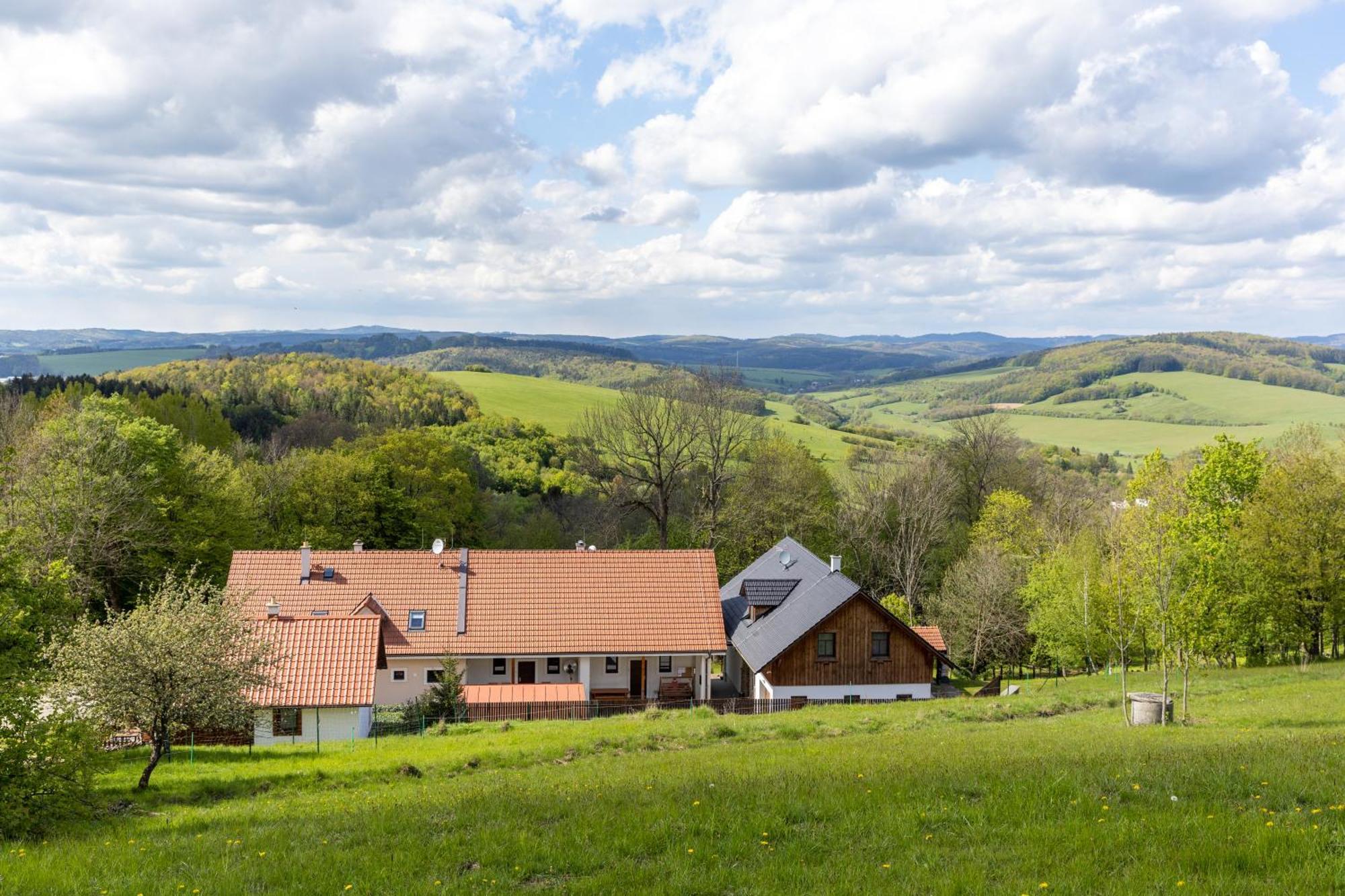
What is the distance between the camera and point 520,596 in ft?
133

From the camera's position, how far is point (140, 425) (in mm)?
44969

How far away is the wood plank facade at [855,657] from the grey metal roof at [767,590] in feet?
18.9

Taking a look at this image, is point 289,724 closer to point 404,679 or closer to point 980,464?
point 404,679

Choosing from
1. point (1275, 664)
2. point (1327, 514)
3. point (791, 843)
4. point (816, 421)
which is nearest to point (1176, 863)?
point (791, 843)

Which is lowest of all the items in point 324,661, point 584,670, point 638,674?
point 638,674

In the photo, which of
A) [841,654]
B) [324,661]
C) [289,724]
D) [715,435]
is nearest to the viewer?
[289,724]

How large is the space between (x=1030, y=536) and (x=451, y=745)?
4252 centimetres

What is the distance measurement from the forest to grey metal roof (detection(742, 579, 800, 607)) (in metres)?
9.97

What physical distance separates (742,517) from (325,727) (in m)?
Answer: 32.2

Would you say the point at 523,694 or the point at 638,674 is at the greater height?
the point at 523,694

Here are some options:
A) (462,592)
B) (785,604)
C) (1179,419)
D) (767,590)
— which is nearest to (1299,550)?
(785,604)

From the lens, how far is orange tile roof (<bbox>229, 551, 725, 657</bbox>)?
38.6 m

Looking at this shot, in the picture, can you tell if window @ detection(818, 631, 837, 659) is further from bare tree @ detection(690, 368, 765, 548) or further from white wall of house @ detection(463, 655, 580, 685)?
bare tree @ detection(690, 368, 765, 548)

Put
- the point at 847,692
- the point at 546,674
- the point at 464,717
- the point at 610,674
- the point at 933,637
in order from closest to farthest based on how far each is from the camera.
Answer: the point at 464,717 < the point at 847,692 < the point at 546,674 < the point at 610,674 < the point at 933,637
